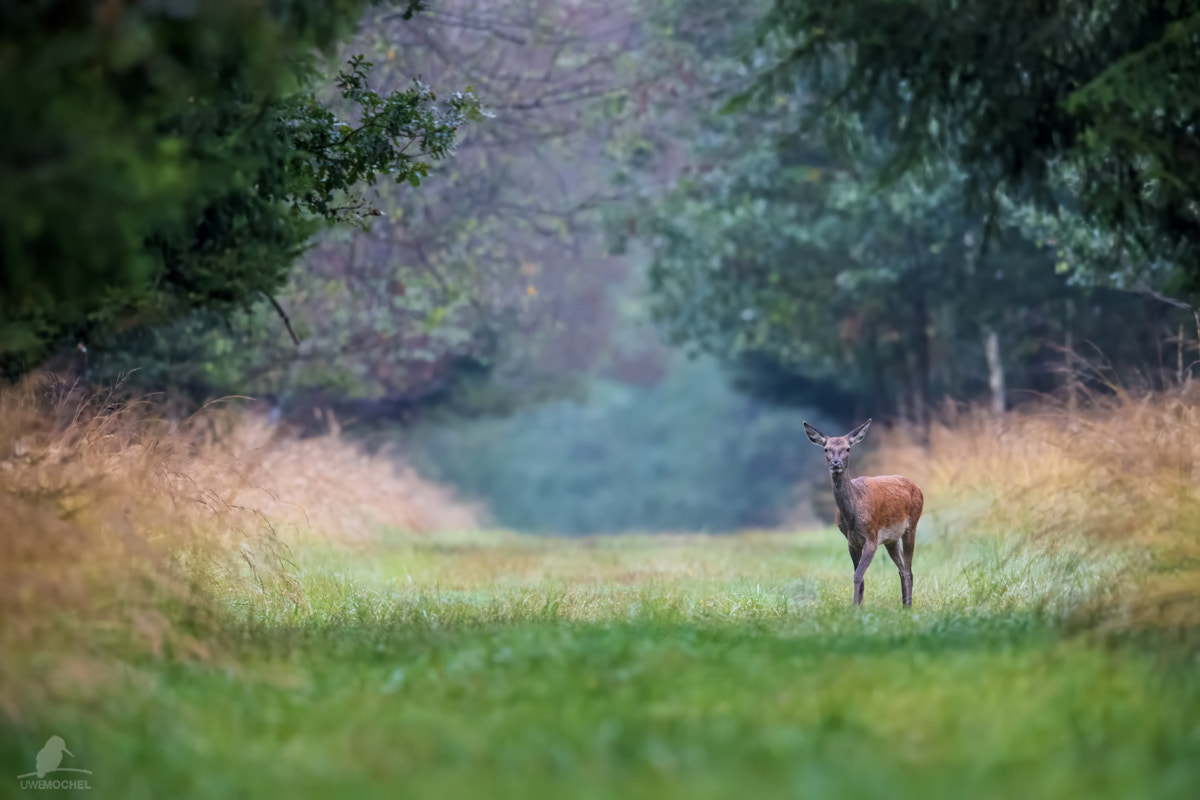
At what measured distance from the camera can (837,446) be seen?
12.4 m

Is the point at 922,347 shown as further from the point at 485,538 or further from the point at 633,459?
the point at 633,459

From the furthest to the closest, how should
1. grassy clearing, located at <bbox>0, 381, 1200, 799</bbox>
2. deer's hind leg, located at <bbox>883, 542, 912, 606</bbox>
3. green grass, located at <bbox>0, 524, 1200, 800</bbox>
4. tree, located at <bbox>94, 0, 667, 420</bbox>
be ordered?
tree, located at <bbox>94, 0, 667, 420</bbox> → deer's hind leg, located at <bbox>883, 542, 912, 606</bbox> → grassy clearing, located at <bbox>0, 381, 1200, 799</bbox> → green grass, located at <bbox>0, 524, 1200, 800</bbox>

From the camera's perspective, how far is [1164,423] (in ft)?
37.4

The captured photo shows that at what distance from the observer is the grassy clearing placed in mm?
5238

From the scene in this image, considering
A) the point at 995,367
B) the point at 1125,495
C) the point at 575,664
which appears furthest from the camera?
the point at 995,367

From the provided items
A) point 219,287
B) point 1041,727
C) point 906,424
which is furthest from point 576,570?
point 906,424

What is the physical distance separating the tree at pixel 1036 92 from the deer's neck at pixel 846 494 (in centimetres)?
246

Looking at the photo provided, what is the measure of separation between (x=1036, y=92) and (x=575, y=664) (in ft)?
19.3

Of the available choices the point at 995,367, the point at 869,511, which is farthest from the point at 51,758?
the point at 995,367

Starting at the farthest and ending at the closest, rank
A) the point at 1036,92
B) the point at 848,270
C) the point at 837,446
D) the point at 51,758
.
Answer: the point at 848,270 < the point at 837,446 < the point at 1036,92 < the point at 51,758

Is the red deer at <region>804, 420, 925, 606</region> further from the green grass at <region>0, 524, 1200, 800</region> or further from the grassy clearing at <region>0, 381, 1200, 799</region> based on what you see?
the green grass at <region>0, 524, 1200, 800</region>

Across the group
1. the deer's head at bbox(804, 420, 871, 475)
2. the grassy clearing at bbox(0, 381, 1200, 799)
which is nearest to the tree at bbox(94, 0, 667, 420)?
the grassy clearing at bbox(0, 381, 1200, 799)

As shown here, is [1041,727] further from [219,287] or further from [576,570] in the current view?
[576,570]

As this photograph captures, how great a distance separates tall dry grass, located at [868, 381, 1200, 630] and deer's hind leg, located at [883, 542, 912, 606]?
3.66ft
